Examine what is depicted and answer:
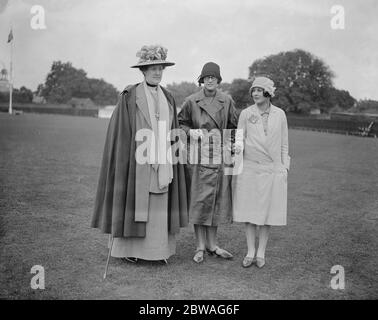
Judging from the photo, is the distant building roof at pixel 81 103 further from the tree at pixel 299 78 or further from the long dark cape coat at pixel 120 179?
the long dark cape coat at pixel 120 179

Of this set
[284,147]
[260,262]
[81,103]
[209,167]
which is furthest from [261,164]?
[81,103]

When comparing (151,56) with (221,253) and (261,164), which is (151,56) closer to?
(261,164)

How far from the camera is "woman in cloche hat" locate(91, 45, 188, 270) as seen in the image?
503 centimetres

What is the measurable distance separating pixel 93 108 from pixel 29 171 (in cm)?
6594

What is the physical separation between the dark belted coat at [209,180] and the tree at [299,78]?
23985 millimetres

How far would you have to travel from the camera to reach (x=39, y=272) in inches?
174

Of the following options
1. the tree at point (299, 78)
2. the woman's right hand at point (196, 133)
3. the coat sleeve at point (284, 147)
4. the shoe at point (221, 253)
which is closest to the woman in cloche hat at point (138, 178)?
the woman's right hand at point (196, 133)

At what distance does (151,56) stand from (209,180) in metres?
1.58

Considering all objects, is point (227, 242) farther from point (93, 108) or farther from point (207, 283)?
point (93, 108)

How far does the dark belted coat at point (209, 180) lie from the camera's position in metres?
5.41

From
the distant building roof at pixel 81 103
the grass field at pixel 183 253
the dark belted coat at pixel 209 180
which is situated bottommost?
the grass field at pixel 183 253

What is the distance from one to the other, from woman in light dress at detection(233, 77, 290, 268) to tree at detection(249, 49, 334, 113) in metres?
24.1

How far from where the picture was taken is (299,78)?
3656 centimetres
